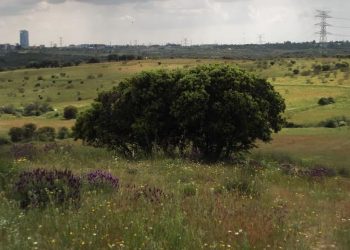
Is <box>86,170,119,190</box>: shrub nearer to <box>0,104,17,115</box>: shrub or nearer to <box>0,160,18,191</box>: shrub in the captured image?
<box>0,160,18,191</box>: shrub

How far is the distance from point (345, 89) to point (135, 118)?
45226mm

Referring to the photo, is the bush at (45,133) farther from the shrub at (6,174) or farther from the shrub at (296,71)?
the shrub at (296,71)

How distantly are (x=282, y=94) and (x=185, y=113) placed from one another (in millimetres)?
40106

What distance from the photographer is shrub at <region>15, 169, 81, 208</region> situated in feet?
22.9

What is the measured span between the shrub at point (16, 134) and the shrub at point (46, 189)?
116 ft

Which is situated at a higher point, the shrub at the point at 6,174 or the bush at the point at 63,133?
the shrub at the point at 6,174

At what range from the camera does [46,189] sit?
6.95m

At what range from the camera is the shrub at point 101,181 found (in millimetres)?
8289

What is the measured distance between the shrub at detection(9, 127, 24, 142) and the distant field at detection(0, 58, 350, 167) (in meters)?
1.34

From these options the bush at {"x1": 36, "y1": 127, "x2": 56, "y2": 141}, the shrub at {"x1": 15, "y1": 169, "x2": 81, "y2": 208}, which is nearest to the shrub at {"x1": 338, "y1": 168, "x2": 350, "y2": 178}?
the shrub at {"x1": 15, "y1": 169, "x2": 81, "y2": 208}

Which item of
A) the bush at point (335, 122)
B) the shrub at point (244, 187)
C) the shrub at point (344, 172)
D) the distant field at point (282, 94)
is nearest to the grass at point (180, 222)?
the shrub at point (244, 187)

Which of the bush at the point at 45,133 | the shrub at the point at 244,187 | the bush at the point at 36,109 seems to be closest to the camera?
the shrub at the point at 244,187

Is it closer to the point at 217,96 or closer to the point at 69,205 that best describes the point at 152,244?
the point at 69,205

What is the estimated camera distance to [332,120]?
4156 cm
